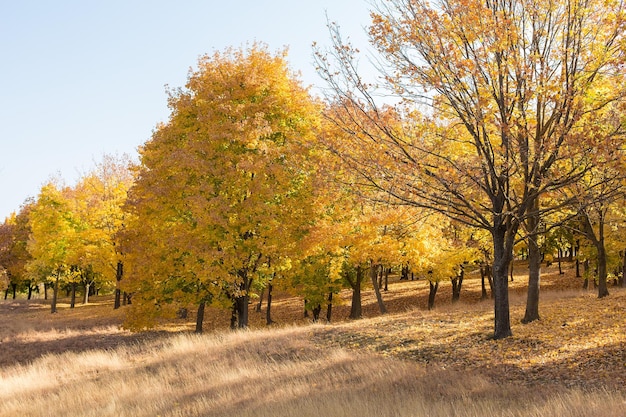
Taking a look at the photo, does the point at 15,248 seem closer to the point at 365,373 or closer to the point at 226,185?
the point at 226,185

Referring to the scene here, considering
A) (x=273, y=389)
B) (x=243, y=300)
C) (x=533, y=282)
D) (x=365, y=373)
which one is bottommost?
(x=273, y=389)

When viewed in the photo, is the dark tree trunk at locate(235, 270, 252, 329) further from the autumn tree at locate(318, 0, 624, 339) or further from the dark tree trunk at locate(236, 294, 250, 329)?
the autumn tree at locate(318, 0, 624, 339)

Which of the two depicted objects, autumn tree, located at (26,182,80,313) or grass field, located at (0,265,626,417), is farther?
autumn tree, located at (26,182,80,313)

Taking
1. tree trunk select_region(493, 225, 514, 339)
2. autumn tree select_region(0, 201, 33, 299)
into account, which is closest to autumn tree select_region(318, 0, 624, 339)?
tree trunk select_region(493, 225, 514, 339)

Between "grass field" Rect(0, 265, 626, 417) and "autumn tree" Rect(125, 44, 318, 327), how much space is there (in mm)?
3636

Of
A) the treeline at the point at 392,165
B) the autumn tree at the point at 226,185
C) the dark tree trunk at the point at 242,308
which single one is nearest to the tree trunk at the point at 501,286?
the treeline at the point at 392,165

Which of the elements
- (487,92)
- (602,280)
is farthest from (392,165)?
(602,280)

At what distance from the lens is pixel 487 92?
11750 mm

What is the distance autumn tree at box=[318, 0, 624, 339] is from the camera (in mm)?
11570

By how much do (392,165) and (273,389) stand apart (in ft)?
20.3

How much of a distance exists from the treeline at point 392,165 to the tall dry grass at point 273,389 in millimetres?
4498

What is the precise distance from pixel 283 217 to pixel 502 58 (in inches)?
417

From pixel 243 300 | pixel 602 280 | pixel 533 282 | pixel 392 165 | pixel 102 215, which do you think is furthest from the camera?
pixel 102 215

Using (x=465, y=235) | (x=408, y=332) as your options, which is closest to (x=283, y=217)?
(x=408, y=332)
